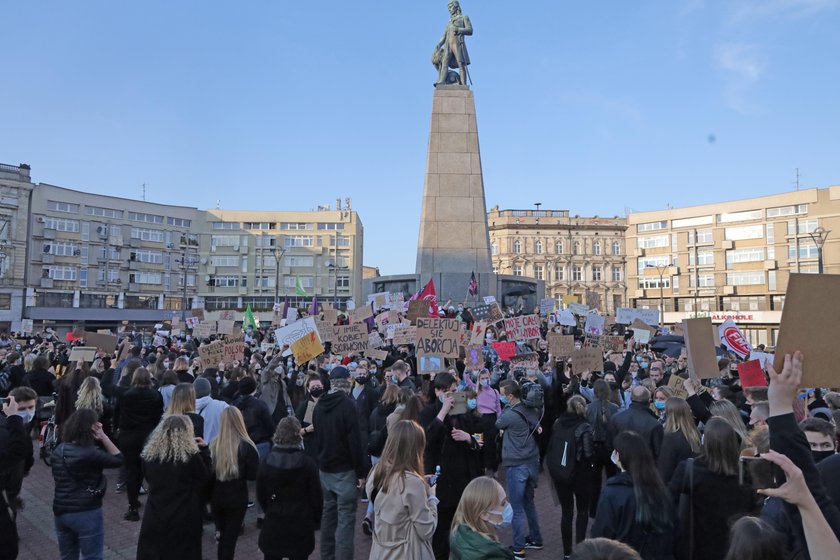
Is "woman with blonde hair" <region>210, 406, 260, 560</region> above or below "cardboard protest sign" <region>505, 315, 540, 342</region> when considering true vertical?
below

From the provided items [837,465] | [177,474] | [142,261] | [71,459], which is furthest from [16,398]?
[142,261]

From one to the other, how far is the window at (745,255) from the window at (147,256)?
6563 centimetres

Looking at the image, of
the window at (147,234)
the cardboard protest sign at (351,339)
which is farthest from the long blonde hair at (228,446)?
the window at (147,234)

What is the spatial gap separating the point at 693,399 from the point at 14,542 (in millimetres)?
6949

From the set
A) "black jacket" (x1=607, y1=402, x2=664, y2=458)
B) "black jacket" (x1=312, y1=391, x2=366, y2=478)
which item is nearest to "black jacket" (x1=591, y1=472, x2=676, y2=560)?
"black jacket" (x1=607, y1=402, x2=664, y2=458)

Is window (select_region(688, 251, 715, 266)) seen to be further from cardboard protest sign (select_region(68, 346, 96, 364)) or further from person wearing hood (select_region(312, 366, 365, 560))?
person wearing hood (select_region(312, 366, 365, 560))

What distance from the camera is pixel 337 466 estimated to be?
586cm

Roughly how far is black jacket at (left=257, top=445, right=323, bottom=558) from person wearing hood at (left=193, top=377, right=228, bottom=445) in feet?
7.77

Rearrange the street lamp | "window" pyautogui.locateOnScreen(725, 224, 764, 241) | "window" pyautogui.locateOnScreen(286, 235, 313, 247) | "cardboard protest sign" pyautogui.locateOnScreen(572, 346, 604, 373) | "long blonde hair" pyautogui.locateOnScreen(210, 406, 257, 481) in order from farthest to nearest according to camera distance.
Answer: "window" pyautogui.locateOnScreen(286, 235, 313, 247) → "window" pyautogui.locateOnScreen(725, 224, 764, 241) → the street lamp → "cardboard protest sign" pyautogui.locateOnScreen(572, 346, 604, 373) → "long blonde hair" pyautogui.locateOnScreen(210, 406, 257, 481)

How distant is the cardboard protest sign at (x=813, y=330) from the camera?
2.77 metres

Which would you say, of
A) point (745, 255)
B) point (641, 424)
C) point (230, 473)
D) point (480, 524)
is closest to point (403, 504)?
point (480, 524)

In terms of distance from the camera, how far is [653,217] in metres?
75.7

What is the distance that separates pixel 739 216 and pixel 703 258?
6.21m

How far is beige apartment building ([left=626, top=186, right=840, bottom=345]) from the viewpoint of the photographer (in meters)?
62.0
